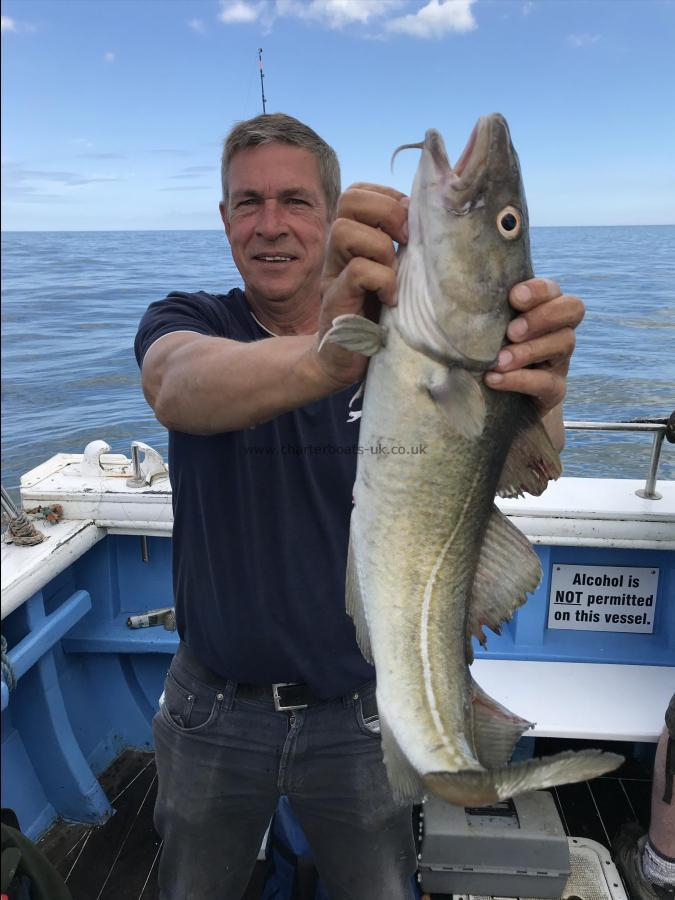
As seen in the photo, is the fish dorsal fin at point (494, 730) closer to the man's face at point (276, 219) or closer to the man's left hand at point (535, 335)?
the man's left hand at point (535, 335)

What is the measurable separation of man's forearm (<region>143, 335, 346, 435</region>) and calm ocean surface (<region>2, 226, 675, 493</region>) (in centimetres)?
63

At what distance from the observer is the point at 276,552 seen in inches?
92.9

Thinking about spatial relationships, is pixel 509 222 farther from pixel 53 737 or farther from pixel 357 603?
pixel 53 737

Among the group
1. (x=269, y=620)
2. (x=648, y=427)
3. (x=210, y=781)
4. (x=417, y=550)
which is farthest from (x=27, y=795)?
(x=648, y=427)

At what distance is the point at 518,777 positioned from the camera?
153 cm

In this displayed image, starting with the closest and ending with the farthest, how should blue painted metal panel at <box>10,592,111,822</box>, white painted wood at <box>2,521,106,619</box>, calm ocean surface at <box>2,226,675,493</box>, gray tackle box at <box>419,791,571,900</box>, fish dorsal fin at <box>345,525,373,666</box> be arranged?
fish dorsal fin at <box>345,525,373,666</box>
white painted wood at <box>2,521,106,619</box>
gray tackle box at <box>419,791,571,900</box>
blue painted metal panel at <box>10,592,111,822</box>
calm ocean surface at <box>2,226,675,493</box>

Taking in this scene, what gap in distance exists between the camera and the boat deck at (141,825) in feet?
11.2

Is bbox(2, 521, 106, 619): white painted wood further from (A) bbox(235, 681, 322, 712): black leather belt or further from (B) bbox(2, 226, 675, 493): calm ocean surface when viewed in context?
(A) bbox(235, 681, 322, 712): black leather belt

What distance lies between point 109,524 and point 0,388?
3273 mm

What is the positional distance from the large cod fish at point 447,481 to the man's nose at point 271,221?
93 cm

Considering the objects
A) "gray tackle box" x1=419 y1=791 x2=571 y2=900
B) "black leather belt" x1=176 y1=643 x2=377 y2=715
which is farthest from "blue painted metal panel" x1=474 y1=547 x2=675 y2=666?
"black leather belt" x1=176 y1=643 x2=377 y2=715

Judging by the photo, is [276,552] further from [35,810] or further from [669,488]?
[669,488]

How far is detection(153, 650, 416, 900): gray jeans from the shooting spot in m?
2.40

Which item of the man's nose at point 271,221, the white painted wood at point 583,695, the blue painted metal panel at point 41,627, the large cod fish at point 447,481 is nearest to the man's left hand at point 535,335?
the large cod fish at point 447,481
